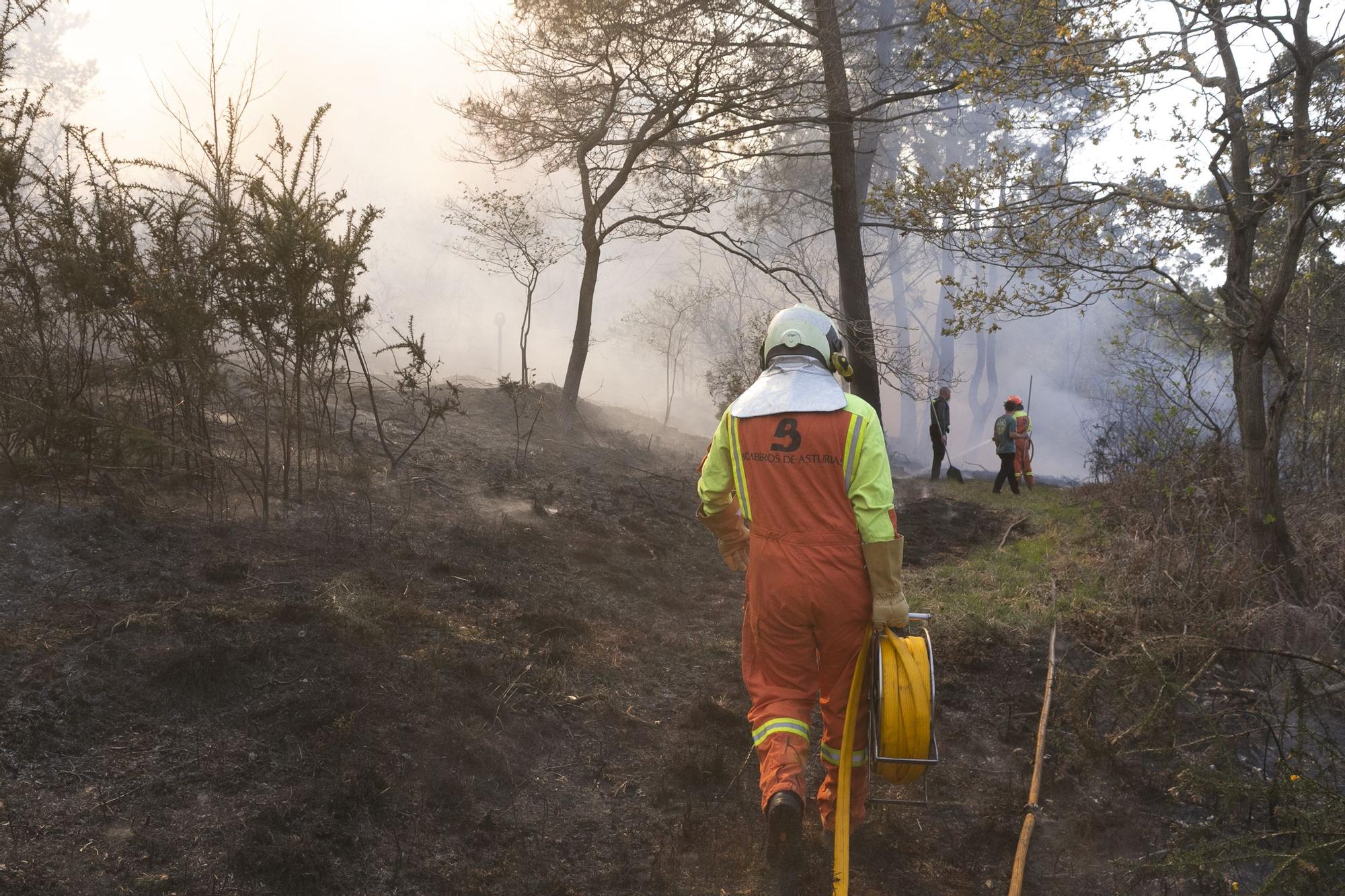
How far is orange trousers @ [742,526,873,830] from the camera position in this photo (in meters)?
3.46

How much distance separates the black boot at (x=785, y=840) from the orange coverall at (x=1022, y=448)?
1182cm

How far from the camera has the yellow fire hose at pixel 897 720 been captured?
3.29m

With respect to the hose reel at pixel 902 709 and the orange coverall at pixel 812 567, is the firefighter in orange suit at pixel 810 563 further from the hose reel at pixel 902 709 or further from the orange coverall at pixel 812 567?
the hose reel at pixel 902 709

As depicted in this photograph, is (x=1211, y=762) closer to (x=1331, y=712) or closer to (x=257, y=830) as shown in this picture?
(x=1331, y=712)

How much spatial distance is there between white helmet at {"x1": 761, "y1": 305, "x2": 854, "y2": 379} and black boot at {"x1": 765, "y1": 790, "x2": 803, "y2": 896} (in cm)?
173

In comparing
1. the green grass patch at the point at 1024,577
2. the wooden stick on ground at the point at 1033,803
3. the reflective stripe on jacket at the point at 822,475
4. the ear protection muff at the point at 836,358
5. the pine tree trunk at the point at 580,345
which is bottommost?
the wooden stick on ground at the point at 1033,803

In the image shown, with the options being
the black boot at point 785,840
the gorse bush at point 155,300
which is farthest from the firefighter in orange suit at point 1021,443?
the black boot at point 785,840

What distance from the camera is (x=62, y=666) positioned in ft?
12.4


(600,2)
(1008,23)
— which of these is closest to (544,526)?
(1008,23)

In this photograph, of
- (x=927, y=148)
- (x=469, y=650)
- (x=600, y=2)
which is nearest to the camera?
(x=469, y=650)

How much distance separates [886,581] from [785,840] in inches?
39.9

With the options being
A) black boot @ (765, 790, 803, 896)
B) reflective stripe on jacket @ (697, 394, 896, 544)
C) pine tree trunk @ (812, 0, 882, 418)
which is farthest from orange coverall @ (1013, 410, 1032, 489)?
black boot @ (765, 790, 803, 896)

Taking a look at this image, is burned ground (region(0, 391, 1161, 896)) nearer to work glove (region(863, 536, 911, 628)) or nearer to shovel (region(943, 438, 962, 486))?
work glove (region(863, 536, 911, 628))

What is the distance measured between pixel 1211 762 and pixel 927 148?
122ft
